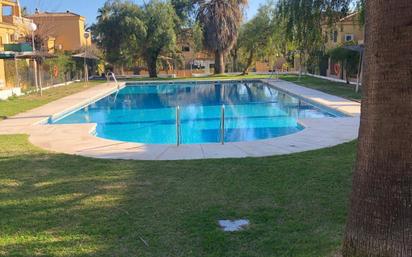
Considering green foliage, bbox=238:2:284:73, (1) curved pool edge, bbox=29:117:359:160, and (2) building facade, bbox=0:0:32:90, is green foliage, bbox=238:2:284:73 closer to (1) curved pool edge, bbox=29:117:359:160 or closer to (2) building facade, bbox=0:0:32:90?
(2) building facade, bbox=0:0:32:90

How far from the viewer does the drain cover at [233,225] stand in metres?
4.19

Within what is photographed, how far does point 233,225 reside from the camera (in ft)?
14.1

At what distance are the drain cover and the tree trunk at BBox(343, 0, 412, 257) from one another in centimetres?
160

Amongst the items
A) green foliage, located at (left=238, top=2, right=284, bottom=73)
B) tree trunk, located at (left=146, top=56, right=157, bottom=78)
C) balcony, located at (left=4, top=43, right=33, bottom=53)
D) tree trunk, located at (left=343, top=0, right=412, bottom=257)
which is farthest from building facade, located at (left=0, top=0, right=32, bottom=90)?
tree trunk, located at (left=343, top=0, right=412, bottom=257)

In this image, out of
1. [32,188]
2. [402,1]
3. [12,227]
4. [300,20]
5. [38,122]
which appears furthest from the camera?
[300,20]

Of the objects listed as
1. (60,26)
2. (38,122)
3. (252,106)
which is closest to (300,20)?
(252,106)

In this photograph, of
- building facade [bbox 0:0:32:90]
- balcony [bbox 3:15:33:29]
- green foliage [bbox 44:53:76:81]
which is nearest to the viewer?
building facade [bbox 0:0:32:90]

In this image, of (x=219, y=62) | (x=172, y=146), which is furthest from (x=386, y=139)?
(x=219, y=62)

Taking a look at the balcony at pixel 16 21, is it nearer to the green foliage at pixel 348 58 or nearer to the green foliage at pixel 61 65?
the green foliage at pixel 61 65

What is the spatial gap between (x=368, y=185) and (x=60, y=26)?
46118 mm

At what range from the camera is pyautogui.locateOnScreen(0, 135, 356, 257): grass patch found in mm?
3799

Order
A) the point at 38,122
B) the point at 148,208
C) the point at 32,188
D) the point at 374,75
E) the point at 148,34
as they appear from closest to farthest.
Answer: the point at 374,75, the point at 148,208, the point at 32,188, the point at 38,122, the point at 148,34

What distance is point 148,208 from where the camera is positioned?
15.9ft

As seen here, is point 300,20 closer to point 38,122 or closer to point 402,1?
point 38,122
